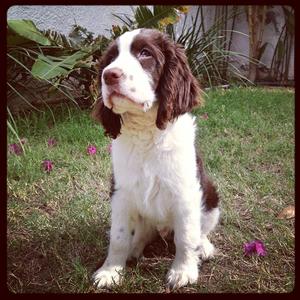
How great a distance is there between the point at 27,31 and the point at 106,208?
2058mm

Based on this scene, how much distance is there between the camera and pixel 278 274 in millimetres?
2033

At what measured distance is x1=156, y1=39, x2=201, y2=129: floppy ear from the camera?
1.99 metres

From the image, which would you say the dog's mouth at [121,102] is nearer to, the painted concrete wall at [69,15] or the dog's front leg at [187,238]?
the dog's front leg at [187,238]

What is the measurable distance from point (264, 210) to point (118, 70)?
150cm

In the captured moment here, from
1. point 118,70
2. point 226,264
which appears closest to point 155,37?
point 118,70

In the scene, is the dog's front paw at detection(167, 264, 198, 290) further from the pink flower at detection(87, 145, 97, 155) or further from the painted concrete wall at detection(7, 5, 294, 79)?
the painted concrete wall at detection(7, 5, 294, 79)

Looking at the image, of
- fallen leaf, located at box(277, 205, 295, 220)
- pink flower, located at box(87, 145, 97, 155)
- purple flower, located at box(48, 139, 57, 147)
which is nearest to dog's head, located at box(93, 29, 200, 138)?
fallen leaf, located at box(277, 205, 295, 220)

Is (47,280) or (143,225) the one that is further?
(143,225)

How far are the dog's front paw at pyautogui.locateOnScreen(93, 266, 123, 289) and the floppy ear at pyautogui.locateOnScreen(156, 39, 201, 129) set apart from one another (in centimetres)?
75

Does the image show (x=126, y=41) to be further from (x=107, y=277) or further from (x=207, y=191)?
(x=107, y=277)

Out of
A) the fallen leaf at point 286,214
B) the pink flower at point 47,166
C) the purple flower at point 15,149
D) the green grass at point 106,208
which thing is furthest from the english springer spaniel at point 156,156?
the purple flower at point 15,149

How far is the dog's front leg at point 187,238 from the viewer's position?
2031mm

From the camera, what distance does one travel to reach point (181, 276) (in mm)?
1982

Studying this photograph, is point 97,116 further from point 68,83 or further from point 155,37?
point 68,83
